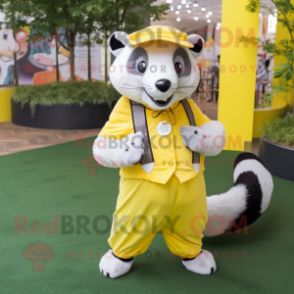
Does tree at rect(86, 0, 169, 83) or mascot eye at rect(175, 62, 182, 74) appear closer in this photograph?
mascot eye at rect(175, 62, 182, 74)

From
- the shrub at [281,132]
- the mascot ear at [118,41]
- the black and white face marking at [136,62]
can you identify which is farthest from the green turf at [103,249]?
the mascot ear at [118,41]

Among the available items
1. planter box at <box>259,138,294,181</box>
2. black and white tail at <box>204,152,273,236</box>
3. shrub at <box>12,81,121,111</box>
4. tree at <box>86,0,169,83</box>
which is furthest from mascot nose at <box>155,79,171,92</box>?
tree at <box>86,0,169,83</box>

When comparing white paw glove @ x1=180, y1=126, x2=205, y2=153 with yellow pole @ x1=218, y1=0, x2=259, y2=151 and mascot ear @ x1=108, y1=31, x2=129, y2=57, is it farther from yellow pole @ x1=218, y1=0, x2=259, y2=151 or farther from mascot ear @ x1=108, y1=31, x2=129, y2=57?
yellow pole @ x1=218, y1=0, x2=259, y2=151

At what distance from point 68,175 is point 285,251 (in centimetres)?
221

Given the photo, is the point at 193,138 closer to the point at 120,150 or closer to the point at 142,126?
the point at 142,126

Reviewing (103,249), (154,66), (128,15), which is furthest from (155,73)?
(128,15)

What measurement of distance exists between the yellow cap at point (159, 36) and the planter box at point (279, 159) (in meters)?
2.28

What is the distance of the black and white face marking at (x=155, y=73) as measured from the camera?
5.49 ft

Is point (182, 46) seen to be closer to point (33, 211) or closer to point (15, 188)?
point (33, 211)

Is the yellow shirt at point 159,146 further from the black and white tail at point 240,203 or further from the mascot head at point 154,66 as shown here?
the black and white tail at point 240,203

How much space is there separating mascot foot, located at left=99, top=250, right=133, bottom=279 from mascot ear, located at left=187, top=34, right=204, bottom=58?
113 cm

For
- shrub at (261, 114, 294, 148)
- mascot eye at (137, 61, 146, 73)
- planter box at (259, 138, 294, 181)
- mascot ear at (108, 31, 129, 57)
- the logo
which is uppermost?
mascot ear at (108, 31, 129, 57)

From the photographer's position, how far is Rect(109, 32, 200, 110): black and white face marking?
5.49ft

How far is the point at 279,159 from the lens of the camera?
12.2 ft
